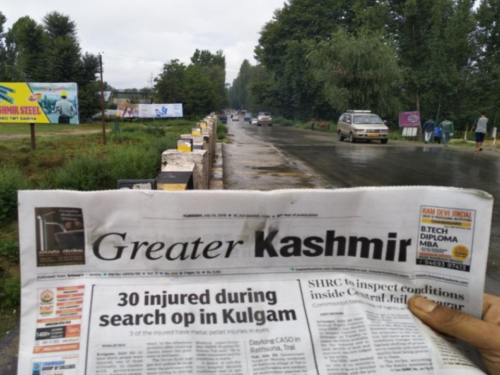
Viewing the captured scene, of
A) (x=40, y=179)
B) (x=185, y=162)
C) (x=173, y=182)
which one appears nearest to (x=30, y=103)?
(x=40, y=179)

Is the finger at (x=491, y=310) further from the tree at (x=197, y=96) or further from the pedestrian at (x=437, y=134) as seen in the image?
the tree at (x=197, y=96)

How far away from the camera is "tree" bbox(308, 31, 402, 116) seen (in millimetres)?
33594

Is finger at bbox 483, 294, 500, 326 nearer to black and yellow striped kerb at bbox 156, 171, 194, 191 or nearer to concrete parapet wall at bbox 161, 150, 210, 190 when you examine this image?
black and yellow striped kerb at bbox 156, 171, 194, 191

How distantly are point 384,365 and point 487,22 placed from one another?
36864 mm

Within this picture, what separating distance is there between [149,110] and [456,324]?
48.5 metres

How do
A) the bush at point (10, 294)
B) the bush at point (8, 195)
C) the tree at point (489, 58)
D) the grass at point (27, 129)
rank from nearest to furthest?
the bush at point (10, 294) → the bush at point (8, 195) → the grass at point (27, 129) → the tree at point (489, 58)

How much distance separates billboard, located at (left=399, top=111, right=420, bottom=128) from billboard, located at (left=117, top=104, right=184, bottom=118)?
27024mm

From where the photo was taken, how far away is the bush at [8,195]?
234 inches

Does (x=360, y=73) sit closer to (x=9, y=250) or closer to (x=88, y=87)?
(x=88, y=87)

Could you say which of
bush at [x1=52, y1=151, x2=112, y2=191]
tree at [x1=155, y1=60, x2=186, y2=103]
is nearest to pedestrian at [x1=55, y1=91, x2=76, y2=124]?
bush at [x1=52, y1=151, x2=112, y2=191]

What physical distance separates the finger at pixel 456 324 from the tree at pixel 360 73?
114 ft

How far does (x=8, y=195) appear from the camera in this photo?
6.18 m

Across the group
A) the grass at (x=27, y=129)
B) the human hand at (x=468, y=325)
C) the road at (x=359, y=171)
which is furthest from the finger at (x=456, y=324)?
the grass at (x=27, y=129)

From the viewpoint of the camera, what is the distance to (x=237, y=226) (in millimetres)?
1754
